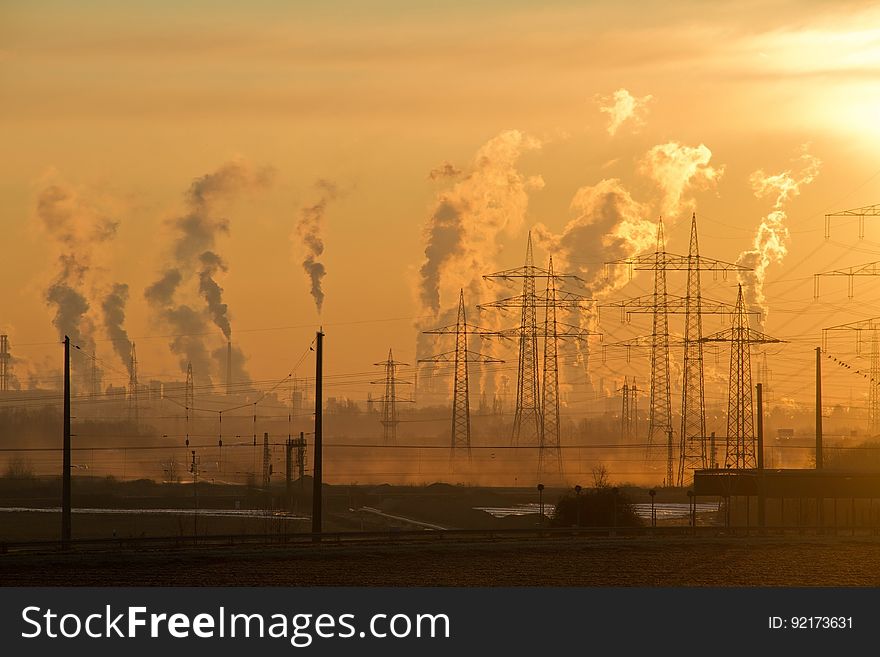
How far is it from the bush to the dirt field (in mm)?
17751

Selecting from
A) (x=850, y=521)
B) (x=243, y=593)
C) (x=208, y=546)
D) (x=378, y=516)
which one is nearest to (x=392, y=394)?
(x=378, y=516)

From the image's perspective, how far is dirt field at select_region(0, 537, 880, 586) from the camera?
4781cm

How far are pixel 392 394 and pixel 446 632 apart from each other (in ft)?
480

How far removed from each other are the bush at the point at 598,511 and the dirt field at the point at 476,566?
699 inches

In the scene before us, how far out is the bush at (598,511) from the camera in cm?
8588

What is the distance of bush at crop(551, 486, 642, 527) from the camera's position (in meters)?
85.9

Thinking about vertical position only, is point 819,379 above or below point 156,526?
above

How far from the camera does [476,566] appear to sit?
53.9 m

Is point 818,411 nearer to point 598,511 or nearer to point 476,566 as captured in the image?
point 598,511

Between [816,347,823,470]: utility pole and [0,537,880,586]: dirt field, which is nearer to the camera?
[0,537,880,586]: dirt field

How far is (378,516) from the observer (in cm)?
11594

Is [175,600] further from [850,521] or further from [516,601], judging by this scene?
[850,521]

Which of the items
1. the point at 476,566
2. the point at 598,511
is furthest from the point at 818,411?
the point at 476,566

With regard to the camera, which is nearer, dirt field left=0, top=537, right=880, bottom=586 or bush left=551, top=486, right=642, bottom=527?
dirt field left=0, top=537, right=880, bottom=586
